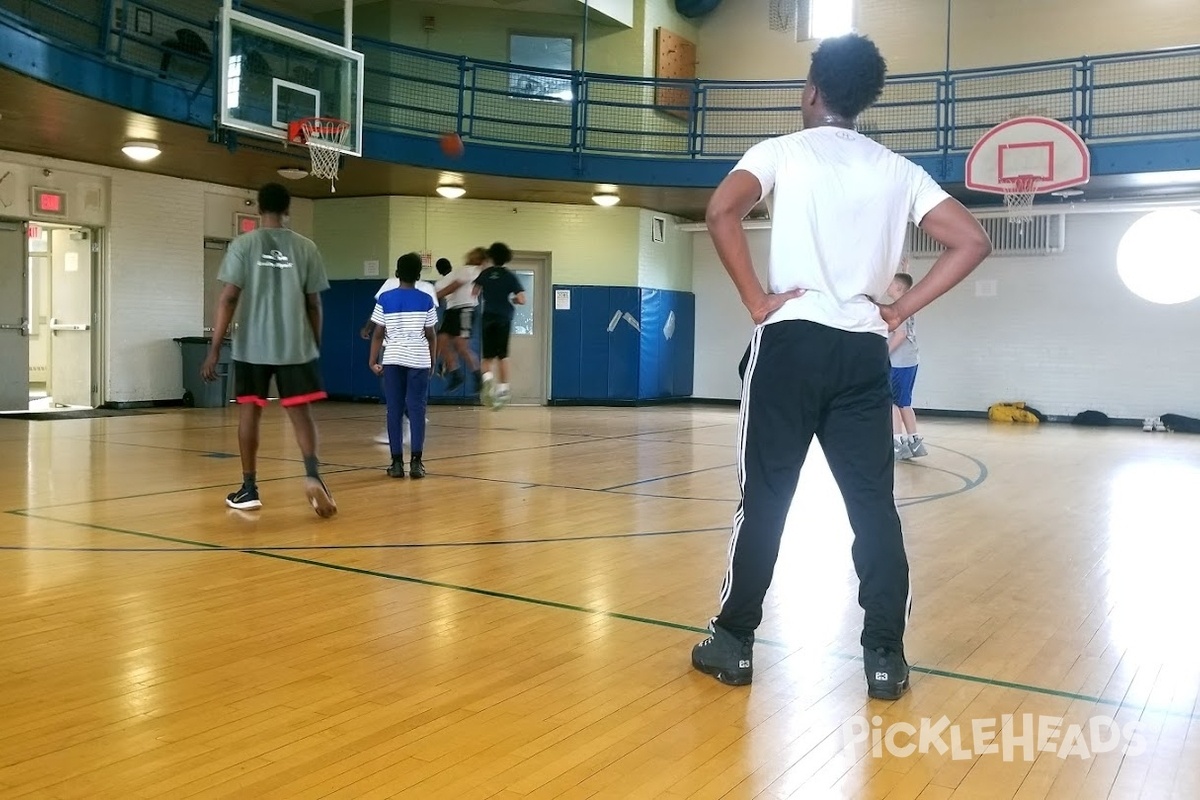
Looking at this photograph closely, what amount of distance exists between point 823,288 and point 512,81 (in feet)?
46.5

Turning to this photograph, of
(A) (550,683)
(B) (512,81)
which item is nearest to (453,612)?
(A) (550,683)

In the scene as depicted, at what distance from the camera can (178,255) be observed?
1475 cm

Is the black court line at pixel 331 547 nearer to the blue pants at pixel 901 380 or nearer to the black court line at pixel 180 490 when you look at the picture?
the black court line at pixel 180 490

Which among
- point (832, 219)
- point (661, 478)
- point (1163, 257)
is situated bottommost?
point (661, 478)

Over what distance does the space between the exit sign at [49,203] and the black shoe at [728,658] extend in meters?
12.6

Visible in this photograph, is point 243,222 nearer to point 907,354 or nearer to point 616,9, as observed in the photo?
point 616,9

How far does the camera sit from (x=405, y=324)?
7.25 m

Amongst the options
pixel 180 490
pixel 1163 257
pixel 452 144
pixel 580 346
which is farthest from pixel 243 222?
pixel 1163 257

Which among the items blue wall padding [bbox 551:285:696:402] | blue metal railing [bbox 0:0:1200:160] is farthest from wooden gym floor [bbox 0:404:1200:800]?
blue wall padding [bbox 551:285:696:402]

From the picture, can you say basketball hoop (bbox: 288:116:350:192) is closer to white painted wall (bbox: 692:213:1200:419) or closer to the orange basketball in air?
the orange basketball in air

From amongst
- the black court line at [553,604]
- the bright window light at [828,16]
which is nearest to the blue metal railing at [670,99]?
the bright window light at [828,16]

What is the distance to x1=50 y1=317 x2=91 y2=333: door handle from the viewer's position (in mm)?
14047

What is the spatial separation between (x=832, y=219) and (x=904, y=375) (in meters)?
6.61

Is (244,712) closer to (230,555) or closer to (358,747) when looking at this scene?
(358,747)
